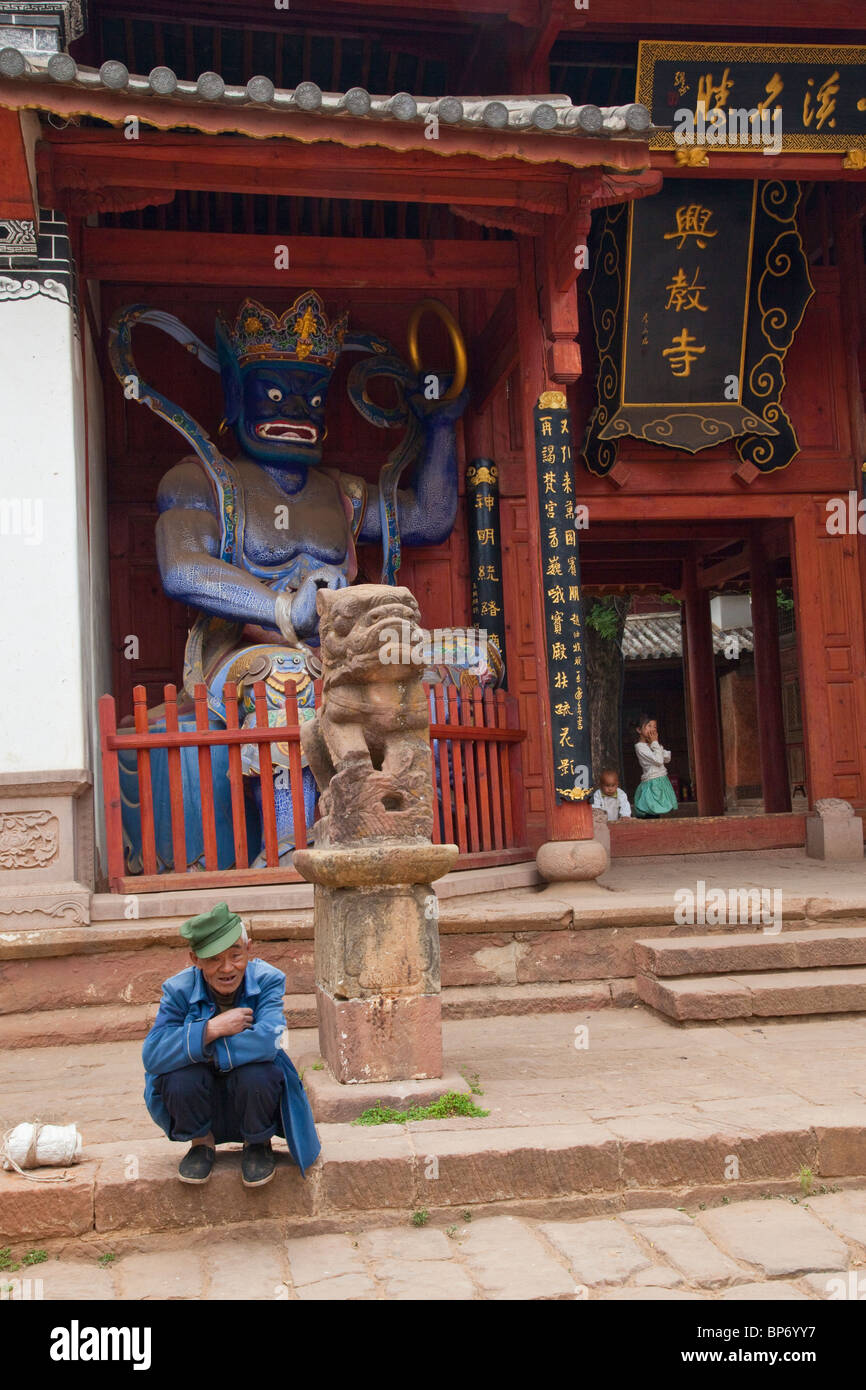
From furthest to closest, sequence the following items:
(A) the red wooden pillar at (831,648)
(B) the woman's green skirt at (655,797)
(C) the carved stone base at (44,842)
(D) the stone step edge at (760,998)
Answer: (B) the woman's green skirt at (655,797) < (A) the red wooden pillar at (831,648) < (C) the carved stone base at (44,842) < (D) the stone step edge at (760,998)

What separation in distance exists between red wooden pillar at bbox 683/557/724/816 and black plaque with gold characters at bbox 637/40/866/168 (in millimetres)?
5548

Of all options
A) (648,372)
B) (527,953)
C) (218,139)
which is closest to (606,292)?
(648,372)

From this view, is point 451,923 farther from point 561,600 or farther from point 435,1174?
point 435,1174

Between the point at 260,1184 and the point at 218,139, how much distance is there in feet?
15.4

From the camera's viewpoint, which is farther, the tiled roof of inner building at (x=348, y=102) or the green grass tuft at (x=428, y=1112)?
the tiled roof of inner building at (x=348, y=102)

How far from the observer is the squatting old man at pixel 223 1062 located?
3271 millimetres

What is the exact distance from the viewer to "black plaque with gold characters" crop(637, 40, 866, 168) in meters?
7.16

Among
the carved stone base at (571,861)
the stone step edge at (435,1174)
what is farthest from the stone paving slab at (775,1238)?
the carved stone base at (571,861)

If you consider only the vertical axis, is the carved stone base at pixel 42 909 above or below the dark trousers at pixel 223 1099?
above

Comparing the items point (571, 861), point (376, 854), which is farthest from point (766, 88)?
point (376, 854)

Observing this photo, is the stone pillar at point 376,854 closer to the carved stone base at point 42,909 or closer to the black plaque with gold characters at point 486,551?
the carved stone base at point 42,909

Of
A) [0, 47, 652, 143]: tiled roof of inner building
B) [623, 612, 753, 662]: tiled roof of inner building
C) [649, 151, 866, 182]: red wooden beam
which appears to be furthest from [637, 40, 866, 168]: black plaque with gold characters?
[623, 612, 753, 662]: tiled roof of inner building

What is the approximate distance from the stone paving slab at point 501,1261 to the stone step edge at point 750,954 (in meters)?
1.94

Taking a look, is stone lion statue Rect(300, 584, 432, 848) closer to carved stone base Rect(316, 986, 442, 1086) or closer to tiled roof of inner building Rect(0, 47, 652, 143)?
carved stone base Rect(316, 986, 442, 1086)
